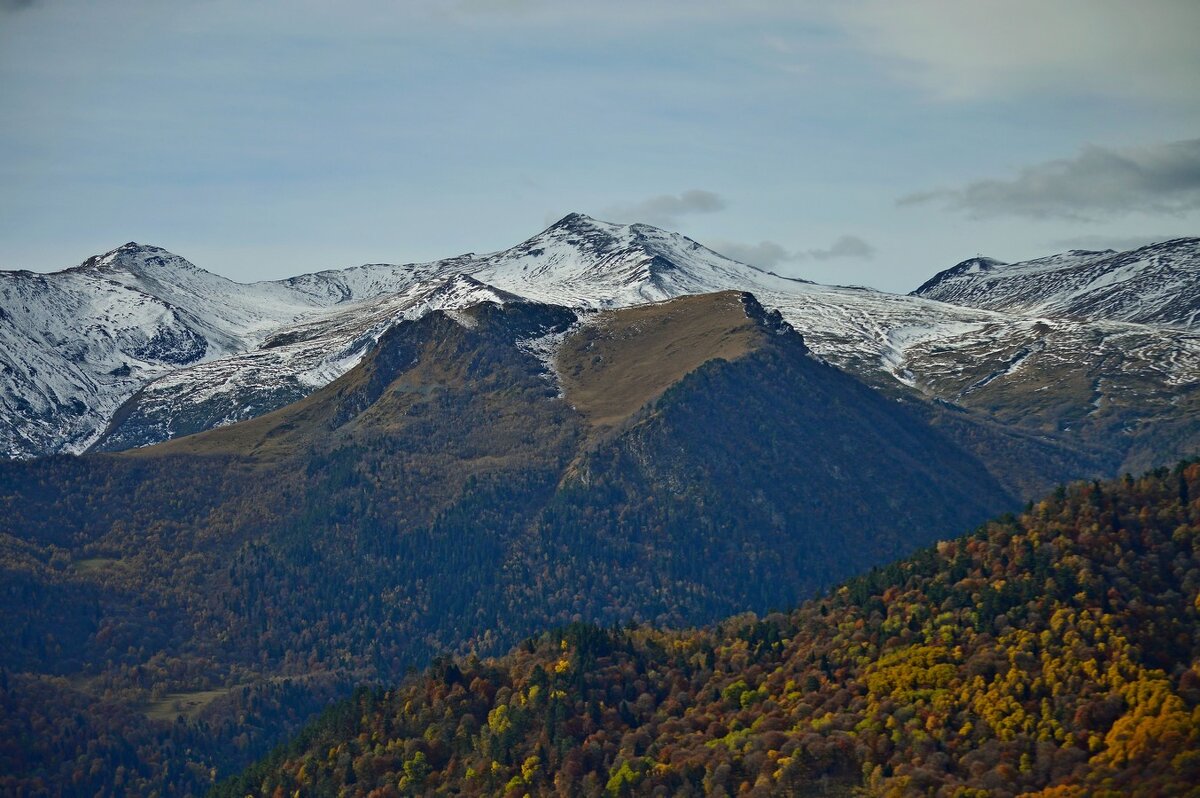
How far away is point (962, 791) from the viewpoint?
199000mm

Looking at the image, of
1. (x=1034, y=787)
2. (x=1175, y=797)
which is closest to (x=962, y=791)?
(x=1034, y=787)

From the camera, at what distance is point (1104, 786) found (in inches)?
7584

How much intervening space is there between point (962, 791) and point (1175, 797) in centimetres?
2346

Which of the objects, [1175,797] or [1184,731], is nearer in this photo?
[1175,797]

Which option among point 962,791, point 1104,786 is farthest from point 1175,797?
point 962,791

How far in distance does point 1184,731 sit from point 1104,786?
495 inches

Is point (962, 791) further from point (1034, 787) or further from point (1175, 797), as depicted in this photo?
point (1175, 797)

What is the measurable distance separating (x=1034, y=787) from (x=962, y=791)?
8.15m

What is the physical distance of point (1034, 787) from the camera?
7864 inches

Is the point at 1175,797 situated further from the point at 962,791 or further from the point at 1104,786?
the point at 962,791

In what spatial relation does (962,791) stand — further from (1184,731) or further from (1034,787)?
(1184,731)

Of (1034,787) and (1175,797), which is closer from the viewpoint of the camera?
(1175,797)

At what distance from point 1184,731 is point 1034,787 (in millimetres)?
17373

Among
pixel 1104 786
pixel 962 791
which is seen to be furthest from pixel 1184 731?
pixel 962 791
